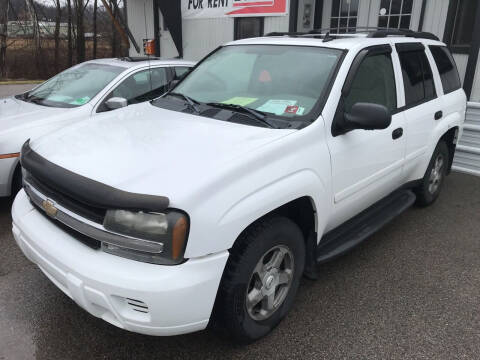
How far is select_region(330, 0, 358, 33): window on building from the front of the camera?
8173 millimetres

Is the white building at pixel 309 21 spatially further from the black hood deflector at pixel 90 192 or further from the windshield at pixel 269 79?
the black hood deflector at pixel 90 192

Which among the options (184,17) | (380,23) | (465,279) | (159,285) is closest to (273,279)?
(159,285)

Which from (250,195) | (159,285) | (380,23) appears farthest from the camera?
(380,23)

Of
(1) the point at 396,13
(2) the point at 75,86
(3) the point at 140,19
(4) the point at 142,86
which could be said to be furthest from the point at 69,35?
(4) the point at 142,86

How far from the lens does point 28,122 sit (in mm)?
4270

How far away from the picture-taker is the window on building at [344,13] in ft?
26.8

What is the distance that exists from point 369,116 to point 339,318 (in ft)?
4.52

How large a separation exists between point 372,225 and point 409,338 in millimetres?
968

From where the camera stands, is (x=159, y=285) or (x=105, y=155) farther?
(x=105, y=155)

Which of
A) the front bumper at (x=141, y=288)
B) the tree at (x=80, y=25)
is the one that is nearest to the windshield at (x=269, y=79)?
the front bumper at (x=141, y=288)

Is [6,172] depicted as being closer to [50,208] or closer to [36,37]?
[50,208]

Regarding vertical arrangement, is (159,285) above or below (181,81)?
below

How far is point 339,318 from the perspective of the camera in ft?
9.48

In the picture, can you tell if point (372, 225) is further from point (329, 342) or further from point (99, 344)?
point (99, 344)
